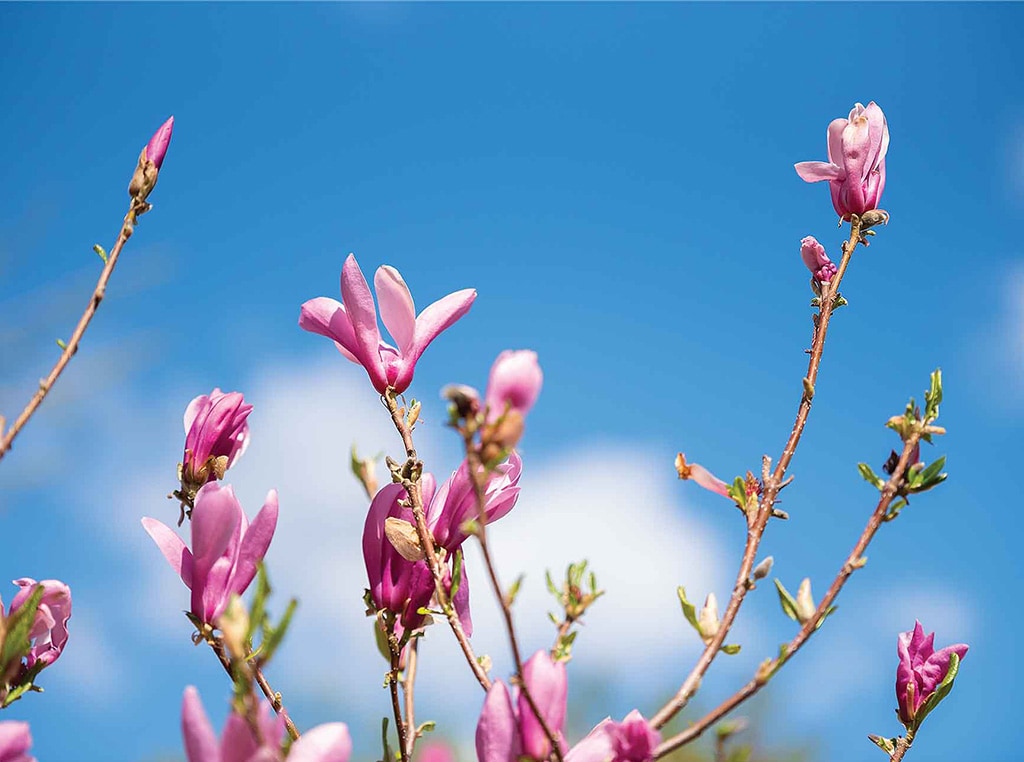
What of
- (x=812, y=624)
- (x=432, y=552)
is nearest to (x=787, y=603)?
(x=812, y=624)

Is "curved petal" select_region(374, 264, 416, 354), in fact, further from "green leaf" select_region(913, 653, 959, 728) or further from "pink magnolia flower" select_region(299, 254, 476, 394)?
"green leaf" select_region(913, 653, 959, 728)

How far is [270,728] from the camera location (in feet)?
2.20

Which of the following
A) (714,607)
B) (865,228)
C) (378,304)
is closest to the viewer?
(714,607)

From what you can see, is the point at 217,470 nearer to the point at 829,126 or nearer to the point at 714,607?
the point at 714,607

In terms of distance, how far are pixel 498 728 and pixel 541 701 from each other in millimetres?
46

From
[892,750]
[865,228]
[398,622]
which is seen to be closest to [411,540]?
[398,622]

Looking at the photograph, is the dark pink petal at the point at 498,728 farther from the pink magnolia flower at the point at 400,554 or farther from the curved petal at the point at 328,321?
the curved petal at the point at 328,321

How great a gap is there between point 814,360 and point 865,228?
0.95 feet

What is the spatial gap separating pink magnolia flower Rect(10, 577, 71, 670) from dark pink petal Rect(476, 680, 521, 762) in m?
0.60

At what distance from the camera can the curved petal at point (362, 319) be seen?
118cm

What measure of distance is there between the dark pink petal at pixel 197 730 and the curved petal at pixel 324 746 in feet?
0.20

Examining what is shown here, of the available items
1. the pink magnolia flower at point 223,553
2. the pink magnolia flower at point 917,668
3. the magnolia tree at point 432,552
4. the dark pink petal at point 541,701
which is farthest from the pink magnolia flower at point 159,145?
the pink magnolia flower at point 917,668

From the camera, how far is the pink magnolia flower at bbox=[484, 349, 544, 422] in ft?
2.59

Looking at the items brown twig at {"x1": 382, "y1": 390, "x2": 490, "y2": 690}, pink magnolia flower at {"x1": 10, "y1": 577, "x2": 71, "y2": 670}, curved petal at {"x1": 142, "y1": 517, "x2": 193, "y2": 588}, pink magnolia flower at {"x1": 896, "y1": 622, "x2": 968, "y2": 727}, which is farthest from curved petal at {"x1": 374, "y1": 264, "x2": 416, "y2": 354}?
pink magnolia flower at {"x1": 896, "y1": 622, "x2": 968, "y2": 727}
